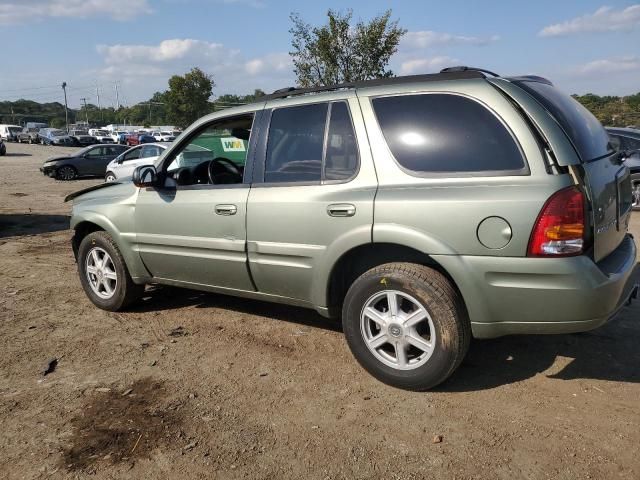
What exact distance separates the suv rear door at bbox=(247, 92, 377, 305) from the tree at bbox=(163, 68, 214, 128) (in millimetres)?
55314

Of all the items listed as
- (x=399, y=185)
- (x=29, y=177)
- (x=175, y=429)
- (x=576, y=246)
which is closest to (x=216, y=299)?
(x=175, y=429)

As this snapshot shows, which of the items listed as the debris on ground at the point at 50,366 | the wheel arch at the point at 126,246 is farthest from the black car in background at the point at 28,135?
the debris on ground at the point at 50,366

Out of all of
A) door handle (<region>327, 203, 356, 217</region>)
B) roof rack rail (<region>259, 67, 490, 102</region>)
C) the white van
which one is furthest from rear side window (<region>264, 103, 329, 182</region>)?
the white van

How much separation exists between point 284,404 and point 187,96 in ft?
191

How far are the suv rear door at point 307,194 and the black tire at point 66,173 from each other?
19.6 m

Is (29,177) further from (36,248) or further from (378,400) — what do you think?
(378,400)

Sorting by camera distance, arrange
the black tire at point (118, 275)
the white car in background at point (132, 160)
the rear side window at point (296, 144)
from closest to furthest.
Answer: the rear side window at point (296, 144)
the black tire at point (118, 275)
the white car in background at point (132, 160)

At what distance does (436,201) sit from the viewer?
3.08 m

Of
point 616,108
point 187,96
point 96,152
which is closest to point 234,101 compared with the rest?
point 187,96

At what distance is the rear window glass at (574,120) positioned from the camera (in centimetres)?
310

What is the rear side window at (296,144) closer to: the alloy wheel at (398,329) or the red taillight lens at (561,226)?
the alloy wheel at (398,329)

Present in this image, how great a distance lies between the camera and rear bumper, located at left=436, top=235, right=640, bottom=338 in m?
2.86

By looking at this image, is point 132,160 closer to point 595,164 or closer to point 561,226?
point 595,164

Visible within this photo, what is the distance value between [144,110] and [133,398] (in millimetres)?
127628
